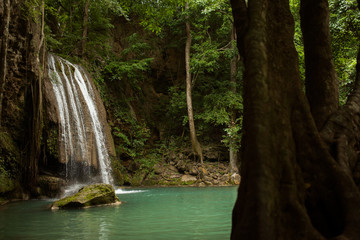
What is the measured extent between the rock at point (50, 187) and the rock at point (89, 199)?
119 inches

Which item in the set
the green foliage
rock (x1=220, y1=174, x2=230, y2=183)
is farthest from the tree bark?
rock (x1=220, y1=174, x2=230, y2=183)

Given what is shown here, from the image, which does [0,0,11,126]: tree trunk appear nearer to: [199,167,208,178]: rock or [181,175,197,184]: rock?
[181,175,197,184]: rock

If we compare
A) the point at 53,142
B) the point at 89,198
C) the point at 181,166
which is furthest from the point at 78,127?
the point at 181,166

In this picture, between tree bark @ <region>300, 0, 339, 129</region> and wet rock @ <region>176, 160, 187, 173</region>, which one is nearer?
tree bark @ <region>300, 0, 339, 129</region>

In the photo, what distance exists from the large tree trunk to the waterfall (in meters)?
10.5

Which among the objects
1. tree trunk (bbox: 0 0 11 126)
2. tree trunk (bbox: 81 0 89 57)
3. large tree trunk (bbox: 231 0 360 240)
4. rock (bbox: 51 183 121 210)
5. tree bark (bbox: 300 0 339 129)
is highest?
tree trunk (bbox: 81 0 89 57)

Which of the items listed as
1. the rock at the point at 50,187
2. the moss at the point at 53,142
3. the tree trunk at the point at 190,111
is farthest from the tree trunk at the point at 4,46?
the tree trunk at the point at 190,111

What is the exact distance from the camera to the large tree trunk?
2328 millimetres

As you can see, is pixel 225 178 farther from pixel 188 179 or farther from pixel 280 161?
pixel 280 161

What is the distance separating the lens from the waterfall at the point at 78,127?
12.1 m

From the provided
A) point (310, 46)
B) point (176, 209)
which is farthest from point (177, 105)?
point (310, 46)

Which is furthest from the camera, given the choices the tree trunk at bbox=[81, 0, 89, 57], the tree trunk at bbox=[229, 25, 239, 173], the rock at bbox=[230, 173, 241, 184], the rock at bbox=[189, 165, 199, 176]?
the tree trunk at bbox=[81, 0, 89, 57]

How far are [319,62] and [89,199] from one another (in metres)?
6.61

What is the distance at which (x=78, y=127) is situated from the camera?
512 inches
